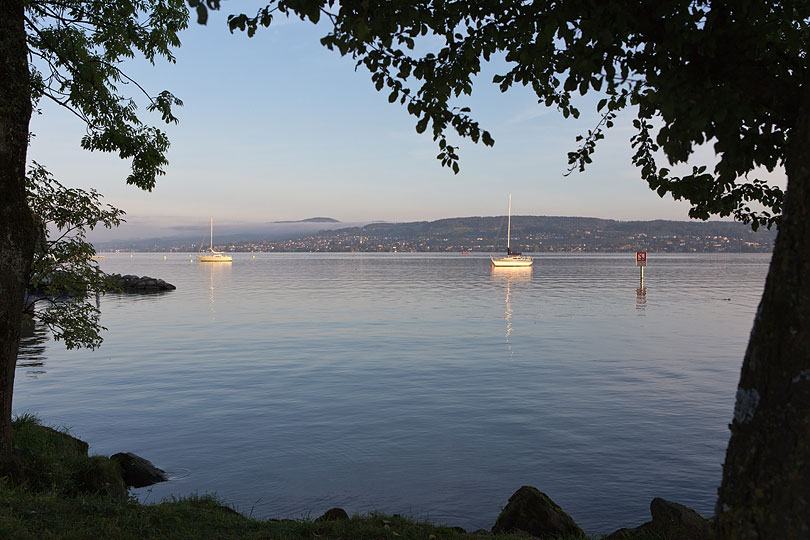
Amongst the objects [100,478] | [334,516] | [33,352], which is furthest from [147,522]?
[33,352]

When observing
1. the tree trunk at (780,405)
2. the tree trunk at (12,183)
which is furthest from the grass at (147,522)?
the tree trunk at (780,405)

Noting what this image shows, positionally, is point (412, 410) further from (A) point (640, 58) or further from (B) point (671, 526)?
(A) point (640, 58)

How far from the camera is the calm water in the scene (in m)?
11.1

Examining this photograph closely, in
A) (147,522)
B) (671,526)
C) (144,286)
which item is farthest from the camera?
(144,286)

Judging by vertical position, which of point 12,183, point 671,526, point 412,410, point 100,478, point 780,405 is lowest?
point 412,410

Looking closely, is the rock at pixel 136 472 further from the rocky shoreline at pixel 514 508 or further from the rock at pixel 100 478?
the rock at pixel 100 478

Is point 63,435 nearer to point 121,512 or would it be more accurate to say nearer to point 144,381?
point 121,512

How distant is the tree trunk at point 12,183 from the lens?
27.7 ft

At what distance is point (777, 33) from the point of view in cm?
730

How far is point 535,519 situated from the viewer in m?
8.92

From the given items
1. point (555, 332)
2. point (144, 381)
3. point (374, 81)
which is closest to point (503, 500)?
point (374, 81)

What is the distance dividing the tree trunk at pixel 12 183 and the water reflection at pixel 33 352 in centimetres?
1106

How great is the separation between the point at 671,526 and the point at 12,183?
984 cm

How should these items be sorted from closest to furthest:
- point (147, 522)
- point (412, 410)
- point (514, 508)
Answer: point (147, 522) → point (514, 508) → point (412, 410)
